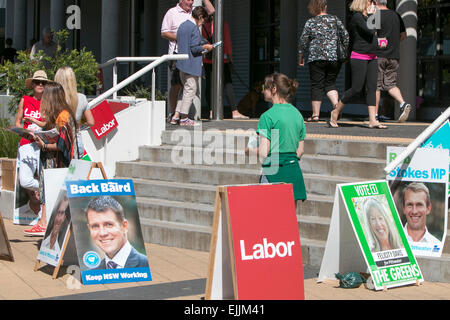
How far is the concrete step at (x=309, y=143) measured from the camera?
8641mm

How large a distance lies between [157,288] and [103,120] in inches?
161

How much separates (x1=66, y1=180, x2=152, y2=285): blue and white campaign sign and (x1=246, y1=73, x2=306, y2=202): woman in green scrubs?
1.23 m

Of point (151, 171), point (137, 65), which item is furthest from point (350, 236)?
point (137, 65)

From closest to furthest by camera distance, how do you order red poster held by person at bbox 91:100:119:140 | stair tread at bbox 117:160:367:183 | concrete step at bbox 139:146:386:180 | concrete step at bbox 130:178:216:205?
concrete step at bbox 139:146:386:180 < stair tread at bbox 117:160:367:183 < concrete step at bbox 130:178:216:205 < red poster held by person at bbox 91:100:119:140

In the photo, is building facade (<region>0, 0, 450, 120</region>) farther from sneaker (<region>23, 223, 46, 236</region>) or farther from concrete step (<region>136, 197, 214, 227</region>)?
sneaker (<region>23, 223, 46, 236</region>)

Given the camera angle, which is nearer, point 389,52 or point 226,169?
point 226,169

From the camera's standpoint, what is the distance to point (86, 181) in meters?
7.03

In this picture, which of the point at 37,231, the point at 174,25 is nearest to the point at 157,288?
the point at 37,231

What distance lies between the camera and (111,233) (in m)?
7.02

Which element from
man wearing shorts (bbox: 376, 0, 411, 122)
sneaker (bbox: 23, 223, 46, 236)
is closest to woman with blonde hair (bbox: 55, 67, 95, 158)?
sneaker (bbox: 23, 223, 46, 236)

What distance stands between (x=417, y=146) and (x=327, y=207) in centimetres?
121

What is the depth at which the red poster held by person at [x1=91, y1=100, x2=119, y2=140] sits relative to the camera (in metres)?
10.4

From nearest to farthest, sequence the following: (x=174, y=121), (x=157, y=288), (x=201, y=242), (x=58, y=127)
Result: (x=157, y=288), (x=201, y=242), (x=58, y=127), (x=174, y=121)

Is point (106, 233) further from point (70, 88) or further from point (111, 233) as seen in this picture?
point (70, 88)
